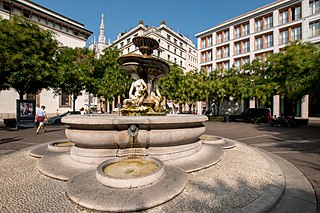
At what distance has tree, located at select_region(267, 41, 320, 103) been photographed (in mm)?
13359

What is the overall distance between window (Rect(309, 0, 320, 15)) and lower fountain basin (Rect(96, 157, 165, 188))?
3637cm

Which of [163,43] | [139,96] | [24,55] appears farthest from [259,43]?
[24,55]

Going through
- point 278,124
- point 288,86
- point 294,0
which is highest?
point 294,0

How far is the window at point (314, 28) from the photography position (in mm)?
25734

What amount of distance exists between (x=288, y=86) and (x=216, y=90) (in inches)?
303

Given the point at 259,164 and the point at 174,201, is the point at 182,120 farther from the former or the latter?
the point at 259,164

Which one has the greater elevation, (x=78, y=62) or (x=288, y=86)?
(x=78, y=62)

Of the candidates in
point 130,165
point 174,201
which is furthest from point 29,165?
point 174,201

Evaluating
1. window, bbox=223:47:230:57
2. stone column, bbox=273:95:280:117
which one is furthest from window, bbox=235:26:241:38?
stone column, bbox=273:95:280:117

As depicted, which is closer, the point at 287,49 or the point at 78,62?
the point at 287,49

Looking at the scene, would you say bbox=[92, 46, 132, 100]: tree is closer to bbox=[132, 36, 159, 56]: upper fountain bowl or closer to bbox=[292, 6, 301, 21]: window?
bbox=[132, 36, 159, 56]: upper fountain bowl

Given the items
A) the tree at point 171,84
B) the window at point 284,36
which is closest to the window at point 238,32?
the window at point 284,36

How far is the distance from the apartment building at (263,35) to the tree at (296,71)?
24.2ft

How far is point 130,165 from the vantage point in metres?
3.98
